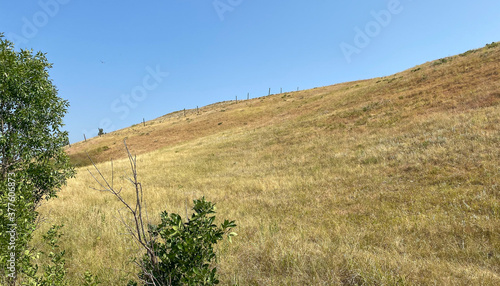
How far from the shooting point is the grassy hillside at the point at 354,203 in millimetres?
4410

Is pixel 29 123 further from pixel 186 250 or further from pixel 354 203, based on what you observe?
pixel 354 203

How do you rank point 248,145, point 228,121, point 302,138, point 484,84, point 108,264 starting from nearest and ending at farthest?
point 108,264, point 484,84, point 302,138, point 248,145, point 228,121

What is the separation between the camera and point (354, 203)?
28.0ft

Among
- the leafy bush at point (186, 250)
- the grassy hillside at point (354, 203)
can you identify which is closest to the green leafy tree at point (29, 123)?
the grassy hillside at point (354, 203)

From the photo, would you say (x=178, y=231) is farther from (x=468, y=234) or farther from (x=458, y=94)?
(x=458, y=94)

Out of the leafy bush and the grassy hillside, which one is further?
the grassy hillside

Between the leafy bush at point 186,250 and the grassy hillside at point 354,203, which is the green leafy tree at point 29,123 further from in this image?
the leafy bush at point 186,250

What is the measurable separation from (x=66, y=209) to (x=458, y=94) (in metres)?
28.2

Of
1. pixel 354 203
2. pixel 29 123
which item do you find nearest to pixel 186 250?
pixel 29 123

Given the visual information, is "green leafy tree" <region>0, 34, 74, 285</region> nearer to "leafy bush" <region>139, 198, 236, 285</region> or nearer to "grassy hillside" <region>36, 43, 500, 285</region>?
"grassy hillside" <region>36, 43, 500, 285</region>

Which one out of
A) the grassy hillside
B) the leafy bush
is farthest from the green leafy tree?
the leafy bush

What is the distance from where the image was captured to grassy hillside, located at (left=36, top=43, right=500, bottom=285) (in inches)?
174

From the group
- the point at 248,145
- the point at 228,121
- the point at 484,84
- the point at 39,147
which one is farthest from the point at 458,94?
the point at 228,121

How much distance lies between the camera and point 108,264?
17.6 ft
